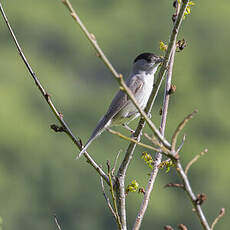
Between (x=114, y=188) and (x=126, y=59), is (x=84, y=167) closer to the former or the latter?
(x=126, y=59)

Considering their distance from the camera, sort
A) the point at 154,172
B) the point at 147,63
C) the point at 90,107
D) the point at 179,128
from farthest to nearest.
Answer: the point at 90,107, the point at 147,63, the point at 154,172, the point at 179,128

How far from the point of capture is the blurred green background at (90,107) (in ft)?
201

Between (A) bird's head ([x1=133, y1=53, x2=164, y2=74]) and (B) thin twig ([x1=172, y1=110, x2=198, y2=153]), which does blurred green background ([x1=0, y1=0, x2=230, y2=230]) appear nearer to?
(A) bird's head ([x1=133, y1=53, x2=164, y2=74])

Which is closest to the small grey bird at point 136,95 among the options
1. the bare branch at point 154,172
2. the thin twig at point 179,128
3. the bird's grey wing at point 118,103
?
the bird's grey wing at point 118,103

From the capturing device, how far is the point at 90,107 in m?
73.7

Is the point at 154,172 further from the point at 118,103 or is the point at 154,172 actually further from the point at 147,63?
the point at 147,63

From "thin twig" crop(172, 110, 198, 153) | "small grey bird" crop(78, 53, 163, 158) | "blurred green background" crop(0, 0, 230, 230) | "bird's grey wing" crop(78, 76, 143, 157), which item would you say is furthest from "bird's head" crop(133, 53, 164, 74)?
"blurred green background" crop(0, 0, 230, 230)

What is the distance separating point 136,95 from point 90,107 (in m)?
67.9

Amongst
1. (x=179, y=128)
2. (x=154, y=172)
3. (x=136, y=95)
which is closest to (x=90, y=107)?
(x=136, y=95)

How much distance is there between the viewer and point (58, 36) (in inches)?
3477

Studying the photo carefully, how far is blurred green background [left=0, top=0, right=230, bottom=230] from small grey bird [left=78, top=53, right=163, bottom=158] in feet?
157

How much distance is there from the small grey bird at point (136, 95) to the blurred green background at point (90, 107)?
47979mm

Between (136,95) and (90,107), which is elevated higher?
(136,95)

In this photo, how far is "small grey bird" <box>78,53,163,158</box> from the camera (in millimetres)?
5801
